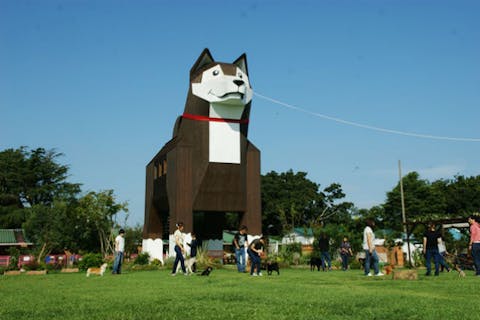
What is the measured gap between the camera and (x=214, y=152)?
22125 mm

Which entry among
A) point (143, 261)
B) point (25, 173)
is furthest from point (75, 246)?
point (143, 261)

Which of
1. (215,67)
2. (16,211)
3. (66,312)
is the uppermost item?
(215,67)

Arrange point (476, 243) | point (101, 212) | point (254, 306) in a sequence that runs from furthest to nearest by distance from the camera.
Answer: point (101, 212)
point (476, 243)
point (254, 306)

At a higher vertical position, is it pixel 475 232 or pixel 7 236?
pixel 7 236

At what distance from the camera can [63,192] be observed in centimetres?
5228

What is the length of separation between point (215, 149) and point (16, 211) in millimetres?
32662

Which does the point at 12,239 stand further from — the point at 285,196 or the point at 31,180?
the point at 285,196

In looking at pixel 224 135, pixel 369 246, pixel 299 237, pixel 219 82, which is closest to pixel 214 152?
pixel 224 135

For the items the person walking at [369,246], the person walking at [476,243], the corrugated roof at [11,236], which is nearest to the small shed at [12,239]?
the corrugated roof at [11,236]

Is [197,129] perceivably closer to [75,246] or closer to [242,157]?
[242,157]

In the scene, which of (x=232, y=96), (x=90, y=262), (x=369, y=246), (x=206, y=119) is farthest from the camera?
(x=206, y=119)

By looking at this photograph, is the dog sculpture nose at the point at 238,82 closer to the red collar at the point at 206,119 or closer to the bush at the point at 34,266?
the red collar at the point at 206,119

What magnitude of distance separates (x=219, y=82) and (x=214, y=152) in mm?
3184

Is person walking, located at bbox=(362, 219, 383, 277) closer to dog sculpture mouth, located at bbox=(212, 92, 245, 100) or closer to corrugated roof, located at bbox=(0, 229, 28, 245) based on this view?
dog sculpture mouth, located at bbox=(212, 92, 245, 100)
